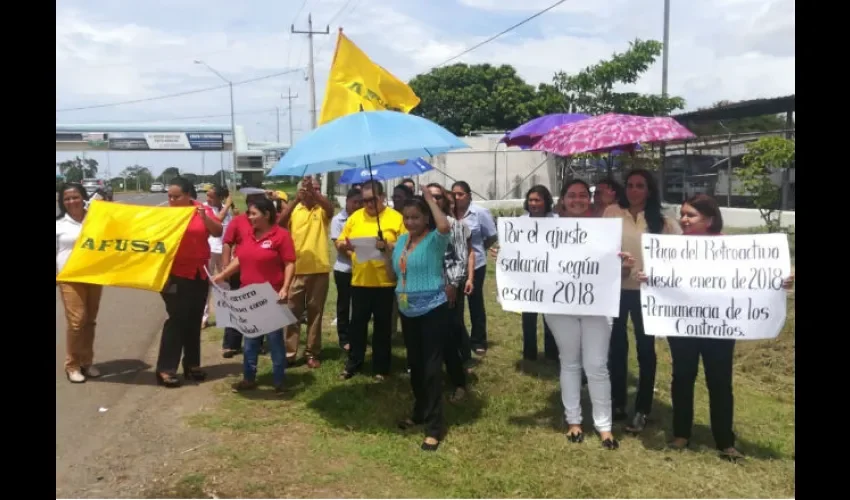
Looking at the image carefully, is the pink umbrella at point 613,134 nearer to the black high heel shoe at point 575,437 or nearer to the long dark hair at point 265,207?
the black high heel shoe at point 575,437

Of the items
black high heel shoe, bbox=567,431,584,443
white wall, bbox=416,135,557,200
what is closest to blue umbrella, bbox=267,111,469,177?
black high heel shoe, bbox=567,431,584,443

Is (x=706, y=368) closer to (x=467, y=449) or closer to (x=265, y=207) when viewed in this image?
(x=467, y=449)

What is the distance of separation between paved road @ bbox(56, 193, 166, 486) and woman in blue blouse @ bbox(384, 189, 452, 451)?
2372 mm

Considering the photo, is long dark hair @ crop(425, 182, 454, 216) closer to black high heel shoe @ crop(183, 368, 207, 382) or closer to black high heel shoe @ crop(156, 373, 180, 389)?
black high heel shoe @ crop(183, 368, 207, 382)

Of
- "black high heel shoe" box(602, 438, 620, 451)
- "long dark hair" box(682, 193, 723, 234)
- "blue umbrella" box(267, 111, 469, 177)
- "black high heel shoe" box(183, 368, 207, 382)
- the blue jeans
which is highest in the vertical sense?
"blue umbrella" box(267, 111, 469, 177)

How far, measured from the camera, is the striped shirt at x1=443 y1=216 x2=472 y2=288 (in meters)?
5.03

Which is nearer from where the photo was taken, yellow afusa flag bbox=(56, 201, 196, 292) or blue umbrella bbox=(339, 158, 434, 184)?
yellow afusa flag bbox=(56, 201, 196, 292)

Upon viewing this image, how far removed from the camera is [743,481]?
4086mm

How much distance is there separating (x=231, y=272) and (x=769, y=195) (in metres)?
12.0

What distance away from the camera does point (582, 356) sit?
4680mm

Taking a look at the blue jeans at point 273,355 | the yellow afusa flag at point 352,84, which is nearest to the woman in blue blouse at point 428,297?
the yellow afusa flag at point 352,84

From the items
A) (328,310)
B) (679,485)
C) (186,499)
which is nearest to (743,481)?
(679,485)

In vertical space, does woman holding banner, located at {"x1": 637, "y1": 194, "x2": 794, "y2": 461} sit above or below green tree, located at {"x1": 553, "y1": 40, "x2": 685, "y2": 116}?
below
